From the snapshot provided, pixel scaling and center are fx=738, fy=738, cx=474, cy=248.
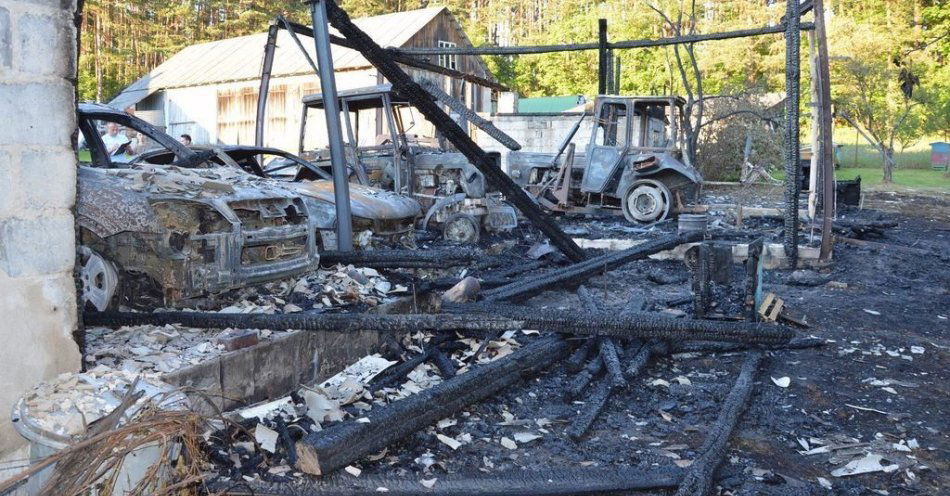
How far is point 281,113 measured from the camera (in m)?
26.5

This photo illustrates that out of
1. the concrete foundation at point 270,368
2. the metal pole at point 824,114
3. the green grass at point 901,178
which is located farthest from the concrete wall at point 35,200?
the green grass at point 901,178

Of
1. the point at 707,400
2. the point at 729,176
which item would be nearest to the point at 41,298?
the point at 707,400

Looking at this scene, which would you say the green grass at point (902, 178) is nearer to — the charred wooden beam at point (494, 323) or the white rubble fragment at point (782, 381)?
the charred wooden beam at point (494, 323)

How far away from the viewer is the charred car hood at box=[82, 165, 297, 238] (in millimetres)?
5047

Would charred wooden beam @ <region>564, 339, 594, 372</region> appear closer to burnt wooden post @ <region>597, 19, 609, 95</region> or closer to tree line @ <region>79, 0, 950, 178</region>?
burnt wooden post @ <region>597, 19, 609, 95</region>

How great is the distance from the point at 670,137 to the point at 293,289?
367 inches

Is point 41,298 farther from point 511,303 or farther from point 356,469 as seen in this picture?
point 511,303

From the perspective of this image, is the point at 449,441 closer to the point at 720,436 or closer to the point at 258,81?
the point at 720,436

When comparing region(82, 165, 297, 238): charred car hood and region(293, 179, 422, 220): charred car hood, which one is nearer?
region(82, 165, 297, 238): charred car hood

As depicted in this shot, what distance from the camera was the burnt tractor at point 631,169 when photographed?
1288 centimetres

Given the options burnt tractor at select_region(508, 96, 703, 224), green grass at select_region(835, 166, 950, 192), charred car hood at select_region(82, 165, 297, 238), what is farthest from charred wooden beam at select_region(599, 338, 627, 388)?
green grass at select_region(835, 166, 950, 192)

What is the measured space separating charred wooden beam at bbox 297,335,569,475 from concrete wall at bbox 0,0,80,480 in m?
1.38

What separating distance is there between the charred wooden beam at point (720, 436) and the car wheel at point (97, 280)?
4.00 meters

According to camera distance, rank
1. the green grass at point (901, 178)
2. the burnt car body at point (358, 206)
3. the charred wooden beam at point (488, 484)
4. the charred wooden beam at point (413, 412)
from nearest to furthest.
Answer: the charred wooden beam at point (488, 484) < the charred wooden beam at point (413, 412) < the burnt car body at point (358, 206) < the green grass at point (901, 178)
